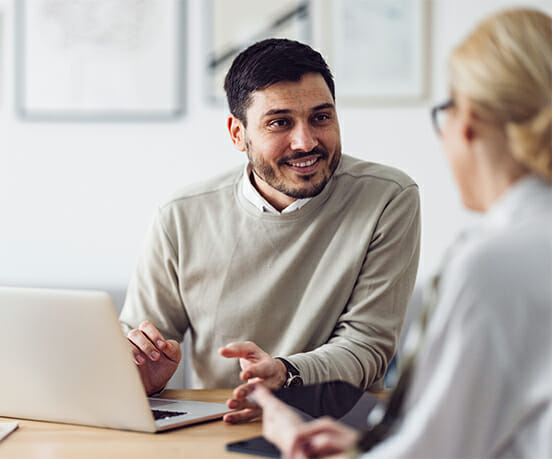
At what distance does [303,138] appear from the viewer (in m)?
1.69

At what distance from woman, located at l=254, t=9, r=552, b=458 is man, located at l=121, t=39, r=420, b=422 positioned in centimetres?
78

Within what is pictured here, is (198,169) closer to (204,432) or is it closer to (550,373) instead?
(204,432)

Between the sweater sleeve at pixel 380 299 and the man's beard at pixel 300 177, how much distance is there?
0.54 ft

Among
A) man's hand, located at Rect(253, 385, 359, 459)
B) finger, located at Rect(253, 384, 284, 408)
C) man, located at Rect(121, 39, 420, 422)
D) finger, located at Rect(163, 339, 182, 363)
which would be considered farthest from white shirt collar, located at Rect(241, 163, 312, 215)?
man's hand, located at Rect(253, 385, 359, 459)

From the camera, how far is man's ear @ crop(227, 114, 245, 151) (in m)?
1.85

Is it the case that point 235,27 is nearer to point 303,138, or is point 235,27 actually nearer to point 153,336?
point 303,138

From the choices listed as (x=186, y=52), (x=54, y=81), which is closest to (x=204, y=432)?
(x=186, y=52)

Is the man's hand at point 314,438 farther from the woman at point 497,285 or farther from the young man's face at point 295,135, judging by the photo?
the young man's face at point 295,135

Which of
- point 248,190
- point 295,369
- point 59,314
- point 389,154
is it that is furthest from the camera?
point 389,154

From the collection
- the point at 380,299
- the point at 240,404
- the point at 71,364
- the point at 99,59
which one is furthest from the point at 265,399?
the point at 99,59

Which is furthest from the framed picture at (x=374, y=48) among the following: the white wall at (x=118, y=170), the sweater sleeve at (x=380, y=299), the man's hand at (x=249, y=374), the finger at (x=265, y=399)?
the finger at (x=265, y=399)

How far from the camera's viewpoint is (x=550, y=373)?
757mm

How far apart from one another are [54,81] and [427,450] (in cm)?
245

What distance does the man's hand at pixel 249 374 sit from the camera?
1.27 meters
